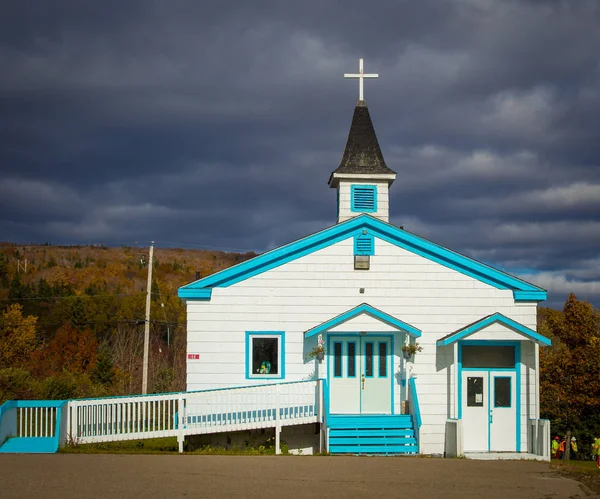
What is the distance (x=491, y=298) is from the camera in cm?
2130

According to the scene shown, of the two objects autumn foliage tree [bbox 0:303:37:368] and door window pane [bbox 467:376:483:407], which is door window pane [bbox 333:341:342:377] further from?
autumn foliage tree [bbox 0:303:37:368]

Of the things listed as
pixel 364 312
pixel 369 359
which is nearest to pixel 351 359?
pixel 369 359

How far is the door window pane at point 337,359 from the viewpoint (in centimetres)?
2083

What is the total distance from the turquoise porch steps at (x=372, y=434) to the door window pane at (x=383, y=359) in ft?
4.39

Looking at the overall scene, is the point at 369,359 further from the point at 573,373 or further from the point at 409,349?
the point at 573,373

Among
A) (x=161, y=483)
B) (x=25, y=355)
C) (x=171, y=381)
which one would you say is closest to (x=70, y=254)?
(x=25, y=355)

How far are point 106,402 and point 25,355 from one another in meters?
51.6

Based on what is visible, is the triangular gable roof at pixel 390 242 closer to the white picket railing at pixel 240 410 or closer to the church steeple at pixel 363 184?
the church steeple at pixel 363 184

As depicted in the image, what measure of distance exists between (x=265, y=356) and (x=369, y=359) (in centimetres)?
288

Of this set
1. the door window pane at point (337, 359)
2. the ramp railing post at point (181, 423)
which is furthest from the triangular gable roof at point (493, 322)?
the ramp railing post at point (181, 423)

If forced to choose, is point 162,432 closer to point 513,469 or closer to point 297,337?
point 297,337

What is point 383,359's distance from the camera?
824 inches

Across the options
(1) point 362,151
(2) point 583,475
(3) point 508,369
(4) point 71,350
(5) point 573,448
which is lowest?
(5) point 573,448

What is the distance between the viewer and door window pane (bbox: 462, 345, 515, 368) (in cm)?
2097
